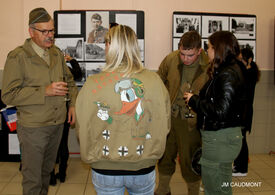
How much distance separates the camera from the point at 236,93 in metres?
1.85

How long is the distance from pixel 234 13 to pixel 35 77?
330 centimetres

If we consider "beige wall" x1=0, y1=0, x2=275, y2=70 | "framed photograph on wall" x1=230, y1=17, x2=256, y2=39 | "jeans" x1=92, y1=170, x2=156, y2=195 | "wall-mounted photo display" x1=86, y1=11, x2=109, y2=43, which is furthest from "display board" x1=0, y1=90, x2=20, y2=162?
"framed photograph on wall" x1=230, y1=17, x2=256, y2=39

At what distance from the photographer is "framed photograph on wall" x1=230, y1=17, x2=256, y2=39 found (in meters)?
4.13

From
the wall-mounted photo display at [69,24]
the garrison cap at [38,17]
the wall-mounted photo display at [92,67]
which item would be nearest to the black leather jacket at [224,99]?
the garrison cap at [38,17]

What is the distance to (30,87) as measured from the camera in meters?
2.12

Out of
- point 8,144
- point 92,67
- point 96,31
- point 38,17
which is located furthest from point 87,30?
point 8,144

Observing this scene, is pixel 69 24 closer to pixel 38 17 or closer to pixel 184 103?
pixel 38 17

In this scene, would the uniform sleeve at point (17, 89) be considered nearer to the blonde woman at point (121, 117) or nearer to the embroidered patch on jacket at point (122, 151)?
the blonde woman at point (121, 117)

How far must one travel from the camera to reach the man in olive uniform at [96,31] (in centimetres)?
391

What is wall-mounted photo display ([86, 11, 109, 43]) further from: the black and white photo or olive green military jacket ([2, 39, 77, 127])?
olive green military jacket ([2, 39, 77, 127])

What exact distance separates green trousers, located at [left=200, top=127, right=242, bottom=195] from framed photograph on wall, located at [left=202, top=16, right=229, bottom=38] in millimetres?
2509

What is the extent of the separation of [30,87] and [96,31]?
2051 millimetres

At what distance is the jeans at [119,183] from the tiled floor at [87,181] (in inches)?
64.6

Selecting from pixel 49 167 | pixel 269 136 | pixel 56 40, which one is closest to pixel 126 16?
pixel 56 40
